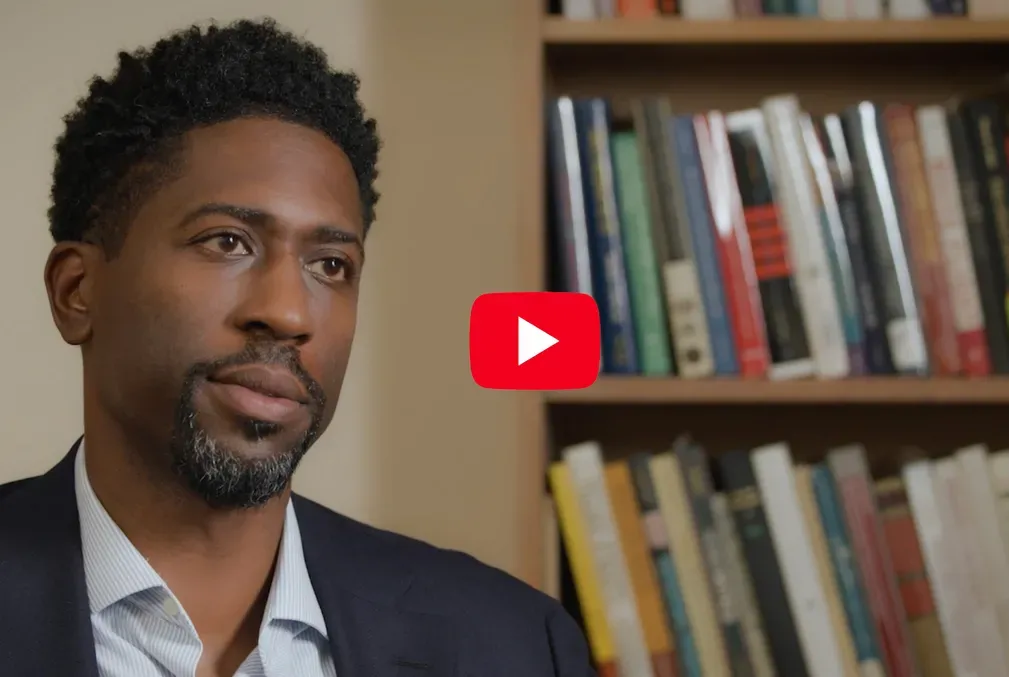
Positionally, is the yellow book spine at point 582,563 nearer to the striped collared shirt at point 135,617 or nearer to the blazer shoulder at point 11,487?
the striped collared shirt at point 135,617

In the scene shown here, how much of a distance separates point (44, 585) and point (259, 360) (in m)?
0.26

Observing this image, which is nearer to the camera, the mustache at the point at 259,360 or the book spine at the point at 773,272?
the mustache at the point at 259,360

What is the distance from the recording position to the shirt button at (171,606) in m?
0.91

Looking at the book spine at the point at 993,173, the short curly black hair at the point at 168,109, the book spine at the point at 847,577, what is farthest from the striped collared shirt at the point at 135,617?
the book spine at the point at 993,173

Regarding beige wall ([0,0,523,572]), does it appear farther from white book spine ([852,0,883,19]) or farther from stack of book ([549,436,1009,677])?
white book spine ([852,0,883,19])

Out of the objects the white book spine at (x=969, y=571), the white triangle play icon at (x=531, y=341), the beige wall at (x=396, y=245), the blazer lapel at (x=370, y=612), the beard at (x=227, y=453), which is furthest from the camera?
the beige wall at (x=396, y=245)

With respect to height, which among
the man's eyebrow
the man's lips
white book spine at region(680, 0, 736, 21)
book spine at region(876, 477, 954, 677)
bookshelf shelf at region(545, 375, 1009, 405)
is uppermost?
white book spine at region(680, 0, 736, 21)

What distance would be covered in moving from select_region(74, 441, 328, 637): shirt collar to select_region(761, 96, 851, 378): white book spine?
58cm

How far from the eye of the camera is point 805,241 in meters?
1.19

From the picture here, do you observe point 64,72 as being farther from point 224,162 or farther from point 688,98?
point 688,98

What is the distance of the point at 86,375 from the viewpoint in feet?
3.11

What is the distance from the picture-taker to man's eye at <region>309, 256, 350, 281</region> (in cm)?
94

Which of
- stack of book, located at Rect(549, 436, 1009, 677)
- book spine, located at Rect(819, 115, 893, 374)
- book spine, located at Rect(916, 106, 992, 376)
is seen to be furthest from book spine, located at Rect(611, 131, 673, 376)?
book spine, located at Rect(916, 106, 992, 376)

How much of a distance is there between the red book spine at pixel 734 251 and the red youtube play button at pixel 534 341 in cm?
15
